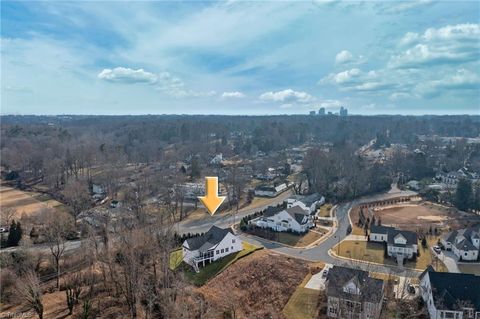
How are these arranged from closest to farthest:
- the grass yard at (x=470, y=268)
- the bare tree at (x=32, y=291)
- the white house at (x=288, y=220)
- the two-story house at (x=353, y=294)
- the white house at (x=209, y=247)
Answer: the bare tree at (x=32, y=291), the two-story house at (x=353, y=294), the grass yard at (x=470, y=268), the white house at (x=209, y=247), the white house at (x=288, y=220)

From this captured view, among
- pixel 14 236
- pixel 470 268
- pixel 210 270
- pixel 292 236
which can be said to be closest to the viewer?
pixel 210 270

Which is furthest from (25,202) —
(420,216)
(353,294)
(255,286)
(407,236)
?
(420,216)

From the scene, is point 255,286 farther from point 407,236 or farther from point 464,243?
point 464,243

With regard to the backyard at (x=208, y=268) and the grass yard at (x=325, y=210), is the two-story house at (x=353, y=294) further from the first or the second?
the grass yard at (x=325, y=210)

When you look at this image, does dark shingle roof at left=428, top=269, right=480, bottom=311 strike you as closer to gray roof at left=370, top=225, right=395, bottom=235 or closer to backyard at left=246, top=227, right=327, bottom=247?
gray roof at left=370, top=225, right=395, bottom=235

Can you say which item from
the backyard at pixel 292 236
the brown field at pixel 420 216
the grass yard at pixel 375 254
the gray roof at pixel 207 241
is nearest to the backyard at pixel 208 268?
the gray roof at pixel 207 241

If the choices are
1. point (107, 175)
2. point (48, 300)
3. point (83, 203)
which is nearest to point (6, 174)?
point (107, 175)

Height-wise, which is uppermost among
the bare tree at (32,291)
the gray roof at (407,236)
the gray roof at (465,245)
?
the bare tree at (32,291)

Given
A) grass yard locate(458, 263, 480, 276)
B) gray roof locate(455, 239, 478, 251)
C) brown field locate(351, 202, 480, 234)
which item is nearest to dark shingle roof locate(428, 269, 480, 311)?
grass yard locate(458, 263, 480, 276)
